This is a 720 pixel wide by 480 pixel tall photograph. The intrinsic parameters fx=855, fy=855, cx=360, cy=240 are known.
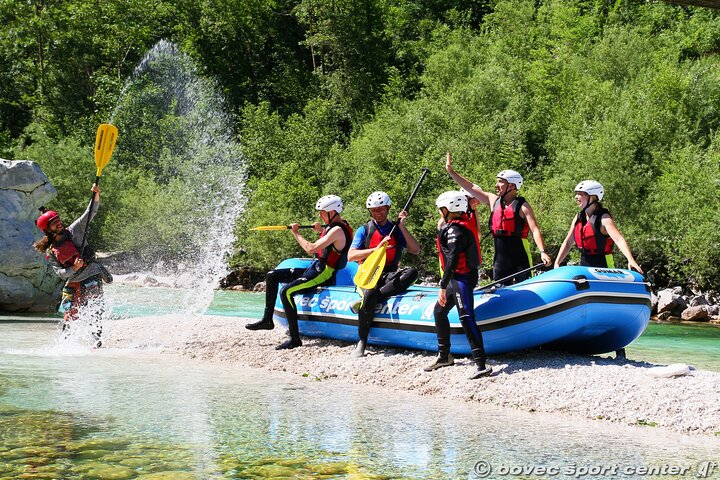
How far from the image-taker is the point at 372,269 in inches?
340

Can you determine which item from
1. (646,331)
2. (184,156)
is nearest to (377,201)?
(646,331)

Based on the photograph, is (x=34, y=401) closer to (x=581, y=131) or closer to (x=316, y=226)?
(x=316, y=226)

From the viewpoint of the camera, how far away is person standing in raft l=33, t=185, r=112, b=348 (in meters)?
9.93

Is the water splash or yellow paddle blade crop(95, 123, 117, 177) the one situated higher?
the water splash

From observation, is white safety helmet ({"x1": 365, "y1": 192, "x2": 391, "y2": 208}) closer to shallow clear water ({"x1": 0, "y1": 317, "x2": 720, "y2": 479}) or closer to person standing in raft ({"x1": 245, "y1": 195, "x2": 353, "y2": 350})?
person standing in raft ({"x1": 245, "y1": 195, "x2": 353, "y2": 350})

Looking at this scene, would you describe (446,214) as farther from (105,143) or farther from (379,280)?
(105,143)

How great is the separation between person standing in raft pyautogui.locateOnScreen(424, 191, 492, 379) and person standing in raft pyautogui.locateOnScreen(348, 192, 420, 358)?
1.14 meters

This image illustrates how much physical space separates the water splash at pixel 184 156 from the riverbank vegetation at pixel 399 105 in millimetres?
284

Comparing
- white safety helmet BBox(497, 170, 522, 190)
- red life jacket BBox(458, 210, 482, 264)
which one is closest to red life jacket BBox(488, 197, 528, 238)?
white safety helmet BBox(497, 170, 522, 190)

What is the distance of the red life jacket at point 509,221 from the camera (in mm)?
8328

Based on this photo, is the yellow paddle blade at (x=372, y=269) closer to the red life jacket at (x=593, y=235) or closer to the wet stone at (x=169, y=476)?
the red life jacket at (x=593, y=235)

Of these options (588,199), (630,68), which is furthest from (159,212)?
(588,199)

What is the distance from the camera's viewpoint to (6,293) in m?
15.2

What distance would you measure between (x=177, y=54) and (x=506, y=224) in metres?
42.5
